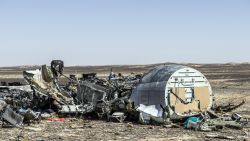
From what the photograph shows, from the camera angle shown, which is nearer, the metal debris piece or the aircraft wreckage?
the metal debris piece

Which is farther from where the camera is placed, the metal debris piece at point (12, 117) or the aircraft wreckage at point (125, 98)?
the aircraft wreckage at point (125, 98)

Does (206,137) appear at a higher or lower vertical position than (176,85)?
lower

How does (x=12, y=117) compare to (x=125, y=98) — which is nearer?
(x=12, y=117)

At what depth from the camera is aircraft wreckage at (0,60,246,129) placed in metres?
23.5

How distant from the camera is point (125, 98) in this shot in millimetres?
24938

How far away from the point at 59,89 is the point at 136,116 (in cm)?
588

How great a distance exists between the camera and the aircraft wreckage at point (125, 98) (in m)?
23.5

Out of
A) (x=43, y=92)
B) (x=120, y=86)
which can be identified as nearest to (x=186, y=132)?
(x=120, y=86)

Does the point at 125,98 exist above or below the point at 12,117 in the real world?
above

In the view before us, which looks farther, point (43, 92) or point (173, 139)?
point (43, 92)

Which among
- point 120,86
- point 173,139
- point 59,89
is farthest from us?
point 59,89

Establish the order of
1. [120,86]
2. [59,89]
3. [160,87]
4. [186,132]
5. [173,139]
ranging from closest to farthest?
[173,139], [186,132], [160,87], [120,86], [59,89]

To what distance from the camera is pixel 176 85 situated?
23859 millimetres

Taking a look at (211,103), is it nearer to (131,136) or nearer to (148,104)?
(148,104)
